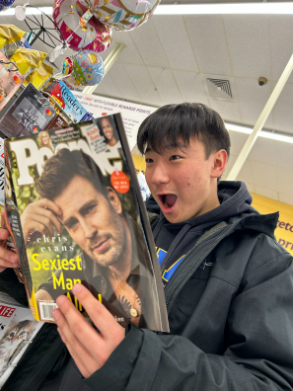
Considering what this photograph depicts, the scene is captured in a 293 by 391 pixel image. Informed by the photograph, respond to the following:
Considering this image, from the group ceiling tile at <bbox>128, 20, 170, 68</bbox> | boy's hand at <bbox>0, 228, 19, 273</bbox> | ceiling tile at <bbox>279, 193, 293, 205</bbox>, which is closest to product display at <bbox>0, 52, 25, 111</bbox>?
boy's hand at <bbox>0, 228, 19, 273</bbox>

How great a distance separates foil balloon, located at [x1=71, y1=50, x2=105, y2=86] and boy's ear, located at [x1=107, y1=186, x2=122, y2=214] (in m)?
1.97

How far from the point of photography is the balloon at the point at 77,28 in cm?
210

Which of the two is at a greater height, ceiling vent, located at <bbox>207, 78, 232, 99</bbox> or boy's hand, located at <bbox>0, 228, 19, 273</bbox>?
ceiling vent, located at <bbox>207, 78, 232, 99</bbox>

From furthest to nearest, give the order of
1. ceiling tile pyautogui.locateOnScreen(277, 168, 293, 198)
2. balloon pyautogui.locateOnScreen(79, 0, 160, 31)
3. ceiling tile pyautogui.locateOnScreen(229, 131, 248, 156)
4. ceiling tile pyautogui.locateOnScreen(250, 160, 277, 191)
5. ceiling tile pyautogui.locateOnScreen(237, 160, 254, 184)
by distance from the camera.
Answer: ceiling tile pyautogui.locateOnScreen(237, 160, 254, 184), ceiling tile pyautogui.locateOnScreen(250, 160, 277, 191), ceiling tile pyautogui.locateOnScreen(277, 168, 293, 198), ceiling tile pyautogui.locateOnScreen(229, 131, 248, 156), balloon pyautogui.locateOnScreen(79, 0, 160, 31)

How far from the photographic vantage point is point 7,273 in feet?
2.86

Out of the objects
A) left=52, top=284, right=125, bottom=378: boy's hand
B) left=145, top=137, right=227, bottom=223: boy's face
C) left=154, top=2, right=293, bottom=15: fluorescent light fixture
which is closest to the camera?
left=52, top=284, right=125, bottom=378: boy's hand

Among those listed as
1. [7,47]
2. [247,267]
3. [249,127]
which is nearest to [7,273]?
[247,267]

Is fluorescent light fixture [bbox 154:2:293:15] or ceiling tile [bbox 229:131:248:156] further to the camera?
ceiling tile [bbox 229:131:248:156]

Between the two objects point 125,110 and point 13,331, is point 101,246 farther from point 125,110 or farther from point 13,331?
point 125,110

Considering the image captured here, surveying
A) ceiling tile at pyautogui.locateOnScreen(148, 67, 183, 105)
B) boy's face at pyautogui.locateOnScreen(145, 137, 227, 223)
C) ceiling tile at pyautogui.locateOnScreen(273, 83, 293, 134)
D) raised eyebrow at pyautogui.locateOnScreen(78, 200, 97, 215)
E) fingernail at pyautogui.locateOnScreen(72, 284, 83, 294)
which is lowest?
fingernail at pyautogui.locateOnScreen(72, 284, 83, 294)

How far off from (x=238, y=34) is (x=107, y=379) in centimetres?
374

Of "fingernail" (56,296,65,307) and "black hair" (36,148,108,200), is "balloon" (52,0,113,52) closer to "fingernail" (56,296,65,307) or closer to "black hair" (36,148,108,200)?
"black hair" (36,148,108,200)

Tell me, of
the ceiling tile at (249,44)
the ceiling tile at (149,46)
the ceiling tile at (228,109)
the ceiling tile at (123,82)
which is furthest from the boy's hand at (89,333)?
the ceiling tile at (123,82)

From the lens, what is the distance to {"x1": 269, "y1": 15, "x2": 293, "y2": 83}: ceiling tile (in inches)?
114
